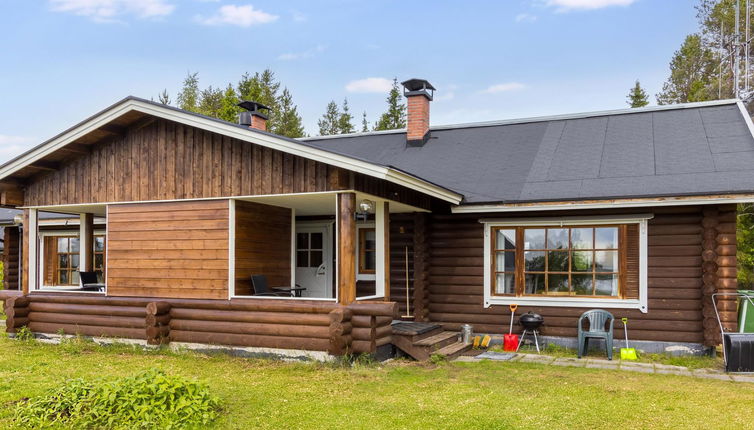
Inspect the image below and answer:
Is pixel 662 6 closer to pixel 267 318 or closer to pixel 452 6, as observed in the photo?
pixel 452 6

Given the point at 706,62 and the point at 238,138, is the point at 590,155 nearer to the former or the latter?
the point at 238,138

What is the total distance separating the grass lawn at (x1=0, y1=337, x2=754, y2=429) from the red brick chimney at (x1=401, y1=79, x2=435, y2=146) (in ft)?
19.2

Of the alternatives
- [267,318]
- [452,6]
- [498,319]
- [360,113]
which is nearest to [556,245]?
[498,319]

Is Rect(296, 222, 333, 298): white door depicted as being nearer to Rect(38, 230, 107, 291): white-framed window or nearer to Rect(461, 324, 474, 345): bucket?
Rect(461, 324, 474, 345): bucket

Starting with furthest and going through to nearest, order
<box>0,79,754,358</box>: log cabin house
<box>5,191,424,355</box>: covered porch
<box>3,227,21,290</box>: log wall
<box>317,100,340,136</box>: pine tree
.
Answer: <box>317,100,340,136</box>: pine tree
<box>3,227,21,290</box>: log wall
<box>0,79,754,358</box>: log cabin house
<box>5,191,424,355</box>: covered porch

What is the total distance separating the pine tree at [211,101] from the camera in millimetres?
35694

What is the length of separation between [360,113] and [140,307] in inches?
1223

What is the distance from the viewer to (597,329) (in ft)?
30.5

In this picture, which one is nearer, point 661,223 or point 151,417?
point 151,417

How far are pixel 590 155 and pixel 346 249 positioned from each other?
4.91 m

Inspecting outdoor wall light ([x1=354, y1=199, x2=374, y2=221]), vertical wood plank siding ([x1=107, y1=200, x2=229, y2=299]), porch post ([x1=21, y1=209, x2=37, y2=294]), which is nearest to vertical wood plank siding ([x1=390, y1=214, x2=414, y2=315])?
outdoor wall light ([x1=354, y1=199, x2=374, y2=221])

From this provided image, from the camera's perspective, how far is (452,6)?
2197 cm

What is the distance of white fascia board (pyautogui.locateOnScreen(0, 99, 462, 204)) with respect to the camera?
25.6 ft

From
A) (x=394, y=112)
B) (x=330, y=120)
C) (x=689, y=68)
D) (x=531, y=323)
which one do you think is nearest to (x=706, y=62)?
(x=689, y=68)
